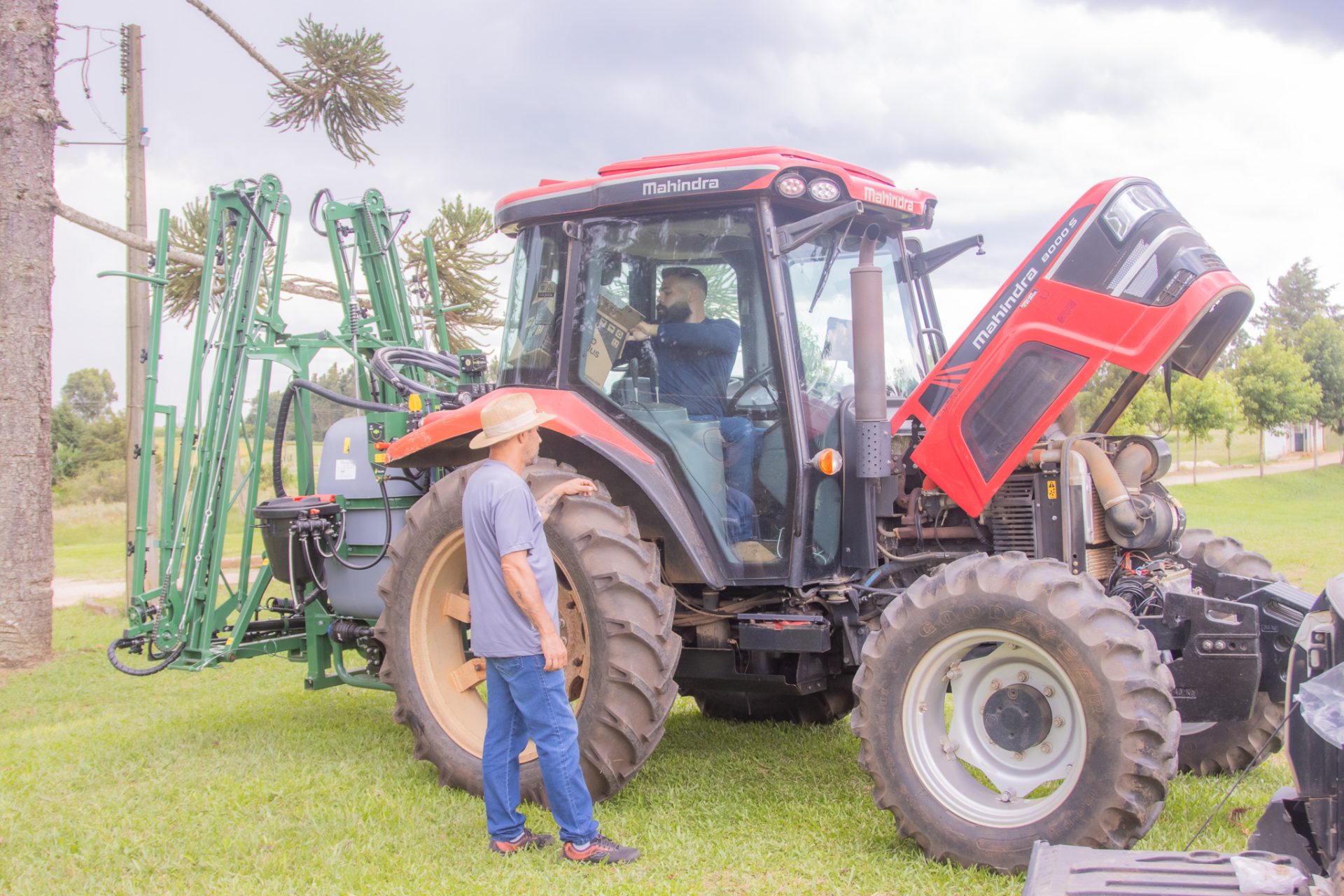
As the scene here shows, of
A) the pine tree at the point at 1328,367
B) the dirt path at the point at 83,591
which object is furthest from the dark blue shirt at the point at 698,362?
the pine tree at the point at 1328,367

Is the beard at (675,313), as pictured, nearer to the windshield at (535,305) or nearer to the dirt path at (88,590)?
the windshield at (535,305)

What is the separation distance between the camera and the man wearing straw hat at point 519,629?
424 cm

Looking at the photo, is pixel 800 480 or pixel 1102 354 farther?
pixel 800 480

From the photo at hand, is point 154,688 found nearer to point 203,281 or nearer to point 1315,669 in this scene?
point 203,281

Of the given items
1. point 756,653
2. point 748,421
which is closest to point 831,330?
point 748,421

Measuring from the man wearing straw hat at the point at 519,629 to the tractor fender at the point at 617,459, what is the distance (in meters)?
0.55

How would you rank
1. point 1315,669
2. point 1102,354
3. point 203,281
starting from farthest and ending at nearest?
point 203,281, point 1102,354, point 1315,669

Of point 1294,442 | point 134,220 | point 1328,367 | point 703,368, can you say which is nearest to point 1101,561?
point 703,368

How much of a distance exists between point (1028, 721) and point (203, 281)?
522 cm

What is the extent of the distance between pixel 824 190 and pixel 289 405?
3.76 meters

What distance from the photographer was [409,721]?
17.6ft

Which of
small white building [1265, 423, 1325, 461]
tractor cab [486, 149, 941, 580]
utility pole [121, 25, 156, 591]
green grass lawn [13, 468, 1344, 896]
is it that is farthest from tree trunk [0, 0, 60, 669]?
small white building [1265, 423, 1325, 461]

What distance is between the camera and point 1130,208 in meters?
4.56

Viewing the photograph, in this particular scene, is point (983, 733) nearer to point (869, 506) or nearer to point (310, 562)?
point (869, 506)
